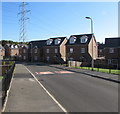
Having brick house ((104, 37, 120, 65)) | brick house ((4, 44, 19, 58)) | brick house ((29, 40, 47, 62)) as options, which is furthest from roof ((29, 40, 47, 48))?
brick house ((4, 44, 19, 58))

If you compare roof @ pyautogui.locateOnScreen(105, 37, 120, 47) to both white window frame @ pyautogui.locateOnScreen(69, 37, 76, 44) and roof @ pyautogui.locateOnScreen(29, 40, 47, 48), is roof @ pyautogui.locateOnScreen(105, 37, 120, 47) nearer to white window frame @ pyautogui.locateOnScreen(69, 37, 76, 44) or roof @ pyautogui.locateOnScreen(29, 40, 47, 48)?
white window frame @ pyautogui.locateOnScreen(69, 37, 76, 44)

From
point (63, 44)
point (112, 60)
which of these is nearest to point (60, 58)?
point (63, 44)

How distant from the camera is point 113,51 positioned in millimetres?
41344

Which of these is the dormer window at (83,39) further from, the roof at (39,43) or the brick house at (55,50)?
the roof at (39,43)

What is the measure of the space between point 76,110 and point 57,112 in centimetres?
94

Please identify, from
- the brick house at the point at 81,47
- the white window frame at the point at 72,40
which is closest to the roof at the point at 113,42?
the brick house at the point at 81,47

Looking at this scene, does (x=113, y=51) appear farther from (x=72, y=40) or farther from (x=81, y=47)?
(x=72, y=40)

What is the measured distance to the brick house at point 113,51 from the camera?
40.4m

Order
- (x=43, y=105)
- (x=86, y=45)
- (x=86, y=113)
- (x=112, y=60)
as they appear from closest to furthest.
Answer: (x=86, y=113) < (x=43, y=105) < (x=112, y=60) < (x=86, y=45)

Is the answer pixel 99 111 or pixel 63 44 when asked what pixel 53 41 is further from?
pixel 99 111

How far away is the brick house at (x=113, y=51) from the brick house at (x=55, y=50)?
17.6m

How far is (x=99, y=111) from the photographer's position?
7957mm

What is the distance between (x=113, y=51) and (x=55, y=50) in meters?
21.6

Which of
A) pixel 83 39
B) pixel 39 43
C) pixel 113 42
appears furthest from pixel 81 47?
pixel 39 43
